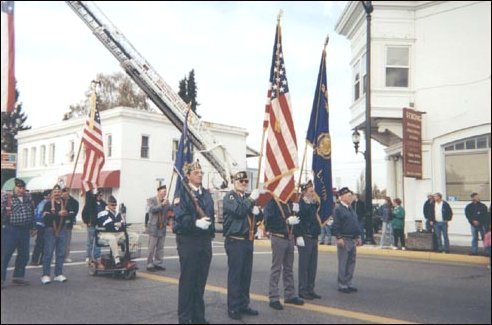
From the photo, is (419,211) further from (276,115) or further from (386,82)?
(276,115)

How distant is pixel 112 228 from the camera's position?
10.3m

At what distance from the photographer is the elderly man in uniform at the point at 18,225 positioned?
9016mm

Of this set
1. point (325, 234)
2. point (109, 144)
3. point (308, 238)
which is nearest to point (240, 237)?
point (308, 238)

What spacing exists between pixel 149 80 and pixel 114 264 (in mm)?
14641

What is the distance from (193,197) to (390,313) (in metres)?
3.19

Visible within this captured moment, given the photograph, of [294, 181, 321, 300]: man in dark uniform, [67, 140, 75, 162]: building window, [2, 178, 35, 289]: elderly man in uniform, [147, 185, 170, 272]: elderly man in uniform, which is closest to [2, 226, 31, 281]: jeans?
[2, 178, 35, 289]: elderly man in uniform

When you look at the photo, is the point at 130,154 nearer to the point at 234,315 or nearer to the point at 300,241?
the point at 300,241

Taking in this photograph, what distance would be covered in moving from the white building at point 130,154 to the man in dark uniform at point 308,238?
68.6 feet

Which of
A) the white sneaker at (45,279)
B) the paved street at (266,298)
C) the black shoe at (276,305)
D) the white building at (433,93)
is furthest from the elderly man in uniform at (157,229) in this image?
the white building at (433,93)

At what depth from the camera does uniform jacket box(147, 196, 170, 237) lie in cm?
1137

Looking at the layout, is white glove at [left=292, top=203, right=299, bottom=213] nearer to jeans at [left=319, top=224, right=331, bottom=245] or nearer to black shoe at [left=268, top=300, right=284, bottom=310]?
black shoe at [left=268, top=300, right=284, bottom=310]

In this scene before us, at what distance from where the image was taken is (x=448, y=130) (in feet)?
54.7

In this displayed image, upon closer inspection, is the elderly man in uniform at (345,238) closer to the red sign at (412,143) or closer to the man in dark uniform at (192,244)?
the man in dark uniform at (192,244)

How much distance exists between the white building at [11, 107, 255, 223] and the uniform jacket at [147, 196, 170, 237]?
17455 millimetres
